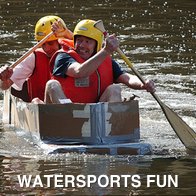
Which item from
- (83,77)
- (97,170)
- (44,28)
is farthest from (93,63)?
(44,28)

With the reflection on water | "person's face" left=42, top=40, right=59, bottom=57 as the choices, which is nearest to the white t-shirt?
"person's face" left=42, top=40, right=59, bottom=57

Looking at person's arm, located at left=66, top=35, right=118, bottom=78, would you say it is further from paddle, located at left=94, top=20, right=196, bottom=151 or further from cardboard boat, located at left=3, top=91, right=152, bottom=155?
paddle, located at left=94, top=20, right=196, bottom=151

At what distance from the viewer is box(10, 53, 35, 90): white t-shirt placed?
10.7 metres

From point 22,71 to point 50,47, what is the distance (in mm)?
441

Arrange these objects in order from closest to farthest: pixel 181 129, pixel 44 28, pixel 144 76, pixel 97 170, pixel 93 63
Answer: pixel 97 170 < pixel 93 63 < pixel 181 129 < pixel 44 28 < pixel 144 76

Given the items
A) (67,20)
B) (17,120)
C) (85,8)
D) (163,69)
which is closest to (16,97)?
(17,120)

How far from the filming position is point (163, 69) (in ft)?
46.2

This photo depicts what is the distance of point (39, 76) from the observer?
10.9 meters

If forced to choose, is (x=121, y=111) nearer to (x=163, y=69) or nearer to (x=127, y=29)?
(x=163, y=69)

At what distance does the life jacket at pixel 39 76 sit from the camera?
1085cm

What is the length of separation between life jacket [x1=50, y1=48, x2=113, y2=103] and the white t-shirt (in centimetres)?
81

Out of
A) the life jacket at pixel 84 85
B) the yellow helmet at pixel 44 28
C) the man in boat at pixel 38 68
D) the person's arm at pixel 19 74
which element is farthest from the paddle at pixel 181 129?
the yellow helmet at pixel 44 28

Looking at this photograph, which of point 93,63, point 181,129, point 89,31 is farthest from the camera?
point 181,129

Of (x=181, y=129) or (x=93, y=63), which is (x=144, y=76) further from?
(x=93, y=63)
